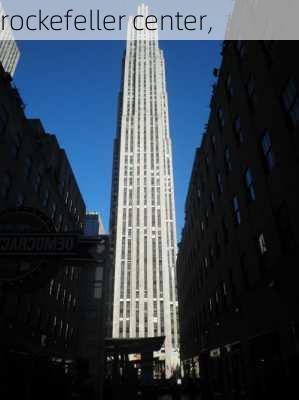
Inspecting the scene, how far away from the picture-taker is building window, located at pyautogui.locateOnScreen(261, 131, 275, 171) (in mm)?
16294

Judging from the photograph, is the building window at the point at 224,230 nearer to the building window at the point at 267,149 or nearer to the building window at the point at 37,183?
the building window at the point at 267,149

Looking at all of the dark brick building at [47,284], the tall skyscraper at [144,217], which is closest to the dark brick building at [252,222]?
the dark brick building at [47,284]

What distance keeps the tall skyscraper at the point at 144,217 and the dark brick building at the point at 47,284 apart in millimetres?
63308

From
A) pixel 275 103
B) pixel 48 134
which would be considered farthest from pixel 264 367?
pixel 48 134

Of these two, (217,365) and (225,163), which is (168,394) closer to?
(217,365)

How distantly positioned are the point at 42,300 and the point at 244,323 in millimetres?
20208

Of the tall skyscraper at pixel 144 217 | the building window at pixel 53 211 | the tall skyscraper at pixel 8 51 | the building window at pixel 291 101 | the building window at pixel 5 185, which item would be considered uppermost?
the tall skyscraper at pixel 8 51

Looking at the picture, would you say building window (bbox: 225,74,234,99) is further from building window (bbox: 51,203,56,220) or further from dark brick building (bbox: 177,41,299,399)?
building window (bbox: 51,203,56,220)

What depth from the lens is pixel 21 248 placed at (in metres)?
9.38

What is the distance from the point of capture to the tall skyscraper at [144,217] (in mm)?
102688

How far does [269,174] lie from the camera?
16.4m

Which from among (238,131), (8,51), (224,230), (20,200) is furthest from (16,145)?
(8,51)

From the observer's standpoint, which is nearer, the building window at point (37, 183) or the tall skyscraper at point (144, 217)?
the building window at point (37, 183)

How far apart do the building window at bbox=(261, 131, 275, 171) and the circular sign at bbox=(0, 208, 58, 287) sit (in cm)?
1166
